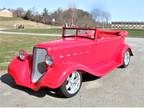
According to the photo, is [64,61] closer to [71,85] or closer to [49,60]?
[49,60]

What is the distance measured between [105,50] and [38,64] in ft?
7.59

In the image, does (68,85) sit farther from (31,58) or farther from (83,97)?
(31,58)

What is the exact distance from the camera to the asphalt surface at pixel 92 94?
517cm

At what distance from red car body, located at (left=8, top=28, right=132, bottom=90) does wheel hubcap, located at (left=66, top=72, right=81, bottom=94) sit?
17 cm

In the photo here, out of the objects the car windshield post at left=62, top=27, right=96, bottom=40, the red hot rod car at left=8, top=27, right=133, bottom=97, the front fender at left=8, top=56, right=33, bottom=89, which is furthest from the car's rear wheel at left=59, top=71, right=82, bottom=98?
the car windshield post at left=62, top=27, right=96, bottom=40

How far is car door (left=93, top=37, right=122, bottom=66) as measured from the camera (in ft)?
22.8

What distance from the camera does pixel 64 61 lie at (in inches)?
233

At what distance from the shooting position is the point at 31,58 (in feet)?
21.0

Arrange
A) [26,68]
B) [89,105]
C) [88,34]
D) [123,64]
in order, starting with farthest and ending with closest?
[123,64] < [88,34] < [26,68] < [89,105]

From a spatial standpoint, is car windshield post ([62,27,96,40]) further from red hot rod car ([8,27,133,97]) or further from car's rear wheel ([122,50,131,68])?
car's rear wheel ([122,50,131,68])

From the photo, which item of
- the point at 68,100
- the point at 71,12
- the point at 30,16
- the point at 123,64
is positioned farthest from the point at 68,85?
the point at 30,16

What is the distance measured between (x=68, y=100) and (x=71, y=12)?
65262 millimetres

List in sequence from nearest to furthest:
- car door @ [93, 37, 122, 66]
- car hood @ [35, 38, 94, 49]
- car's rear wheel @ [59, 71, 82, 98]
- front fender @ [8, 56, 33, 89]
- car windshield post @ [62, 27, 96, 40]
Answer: car's rear wheel @ [59, 71, 82, 98]
car hood @ [35, 38, 94, 49]
front fender @ [8, 56, 33, 89]
car door @ [93, 37, 122, 66]
car windshield post @ [62, 27, 96, 40]

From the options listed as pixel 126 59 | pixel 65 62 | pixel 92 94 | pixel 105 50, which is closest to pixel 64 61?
pixel 65 62
